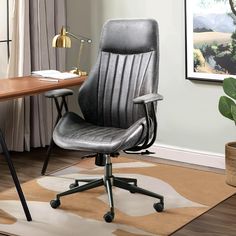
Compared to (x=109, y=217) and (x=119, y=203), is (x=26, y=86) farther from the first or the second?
(x=109, y=217)

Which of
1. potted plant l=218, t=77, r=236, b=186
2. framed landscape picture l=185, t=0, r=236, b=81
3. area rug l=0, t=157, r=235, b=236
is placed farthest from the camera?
framed landscape picture l=185, t=0, r=236, b=81

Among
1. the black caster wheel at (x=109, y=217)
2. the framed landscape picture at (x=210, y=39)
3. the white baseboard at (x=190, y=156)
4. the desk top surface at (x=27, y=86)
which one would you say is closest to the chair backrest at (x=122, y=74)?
the desk top surface at (x=27, y=86)

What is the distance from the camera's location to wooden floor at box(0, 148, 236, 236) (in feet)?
10.9

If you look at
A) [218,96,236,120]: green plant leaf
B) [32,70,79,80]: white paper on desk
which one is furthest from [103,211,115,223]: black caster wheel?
[32,70,79,80]: white paper on desk

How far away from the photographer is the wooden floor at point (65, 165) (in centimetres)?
332

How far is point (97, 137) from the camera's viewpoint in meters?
3.46

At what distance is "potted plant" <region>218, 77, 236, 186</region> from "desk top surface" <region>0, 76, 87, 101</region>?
3.50ft

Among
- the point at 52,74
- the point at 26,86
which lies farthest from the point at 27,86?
the point at 52,74

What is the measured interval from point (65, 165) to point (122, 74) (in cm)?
103

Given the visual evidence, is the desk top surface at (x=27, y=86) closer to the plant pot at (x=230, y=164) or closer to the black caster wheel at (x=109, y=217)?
the black caster wheel at (x=109, y=217)

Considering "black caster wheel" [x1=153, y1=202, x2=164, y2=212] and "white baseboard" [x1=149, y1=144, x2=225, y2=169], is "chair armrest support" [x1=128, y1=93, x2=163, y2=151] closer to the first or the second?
"black caster wheel" [x1=153, y1=202, x2=164, y2=212]

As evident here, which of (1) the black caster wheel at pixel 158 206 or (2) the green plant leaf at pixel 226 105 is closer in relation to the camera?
(1) the black caster wheel at pixel 158 206

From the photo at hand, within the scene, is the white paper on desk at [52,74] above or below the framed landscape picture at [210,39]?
below

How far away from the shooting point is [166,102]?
185 inches
